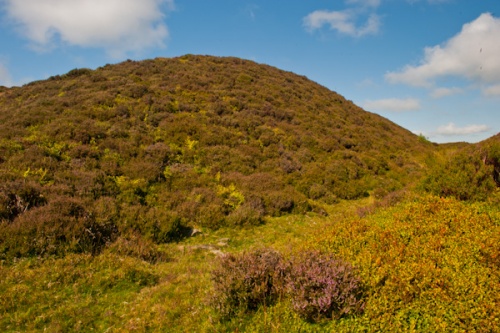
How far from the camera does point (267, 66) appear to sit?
4447cm

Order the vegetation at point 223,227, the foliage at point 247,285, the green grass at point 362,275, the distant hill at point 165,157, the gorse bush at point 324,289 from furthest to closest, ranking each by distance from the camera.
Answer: the distant hill at point 165,157
the foliage at point 247,285
the vegetation at point 223,227
the gorse bush at point 324,289
the green grass at point 362,275

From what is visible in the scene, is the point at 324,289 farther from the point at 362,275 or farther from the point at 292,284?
the point at 362,275

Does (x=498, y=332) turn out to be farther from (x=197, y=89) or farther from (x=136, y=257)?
(x=197, y=89)

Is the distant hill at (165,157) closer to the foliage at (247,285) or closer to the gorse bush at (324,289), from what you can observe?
the foliage at (247,285)

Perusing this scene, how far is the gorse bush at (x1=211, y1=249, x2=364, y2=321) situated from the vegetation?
28mm

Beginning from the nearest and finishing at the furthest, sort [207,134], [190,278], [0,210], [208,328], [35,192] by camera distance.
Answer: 1. [208,328]
2. [190,278]
3. [0,210]
4. [35,192]
5. [207,134]

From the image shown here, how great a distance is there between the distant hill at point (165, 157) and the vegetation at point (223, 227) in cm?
9

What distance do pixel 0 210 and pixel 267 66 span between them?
41.4 metres

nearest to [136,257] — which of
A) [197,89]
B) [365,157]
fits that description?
[365,157]

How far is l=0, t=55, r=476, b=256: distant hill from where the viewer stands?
9.28m

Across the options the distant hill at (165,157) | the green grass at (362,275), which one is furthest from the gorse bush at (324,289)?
the distant hill at (165,157)

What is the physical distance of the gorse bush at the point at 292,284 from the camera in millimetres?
4332

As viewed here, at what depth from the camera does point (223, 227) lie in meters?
11.2

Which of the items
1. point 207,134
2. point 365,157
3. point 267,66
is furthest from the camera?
point 267,66
